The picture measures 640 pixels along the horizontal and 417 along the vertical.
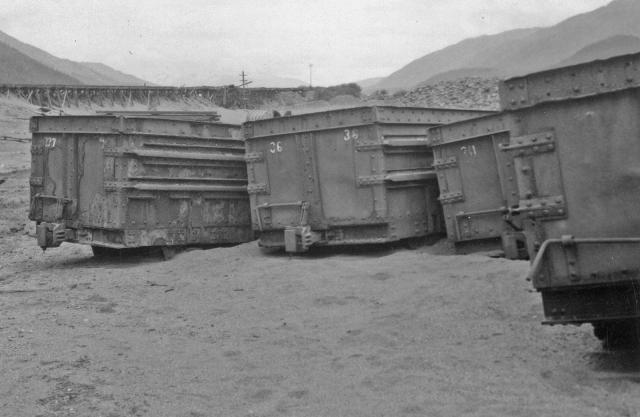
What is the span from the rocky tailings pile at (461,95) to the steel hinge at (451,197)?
13.8m

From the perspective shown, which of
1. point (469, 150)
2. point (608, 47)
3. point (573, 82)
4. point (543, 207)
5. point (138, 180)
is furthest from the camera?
point (608, 47)

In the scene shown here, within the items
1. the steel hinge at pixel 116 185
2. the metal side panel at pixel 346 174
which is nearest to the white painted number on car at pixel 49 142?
the steel hinge at pixel 116 185

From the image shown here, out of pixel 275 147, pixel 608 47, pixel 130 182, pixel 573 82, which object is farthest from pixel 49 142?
pixel 608 47

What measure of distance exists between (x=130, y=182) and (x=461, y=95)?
1716 centimetres

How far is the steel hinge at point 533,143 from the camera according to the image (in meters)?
4.02

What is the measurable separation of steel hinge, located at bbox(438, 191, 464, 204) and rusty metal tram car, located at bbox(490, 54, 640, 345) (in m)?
4.45

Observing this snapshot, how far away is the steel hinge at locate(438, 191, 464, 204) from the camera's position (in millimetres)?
8573

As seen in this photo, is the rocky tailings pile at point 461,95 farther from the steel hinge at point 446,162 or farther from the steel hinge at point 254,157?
the steel hinge at point 446,162

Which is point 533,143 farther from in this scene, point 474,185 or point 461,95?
point 461,95

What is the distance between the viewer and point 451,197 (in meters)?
8.64

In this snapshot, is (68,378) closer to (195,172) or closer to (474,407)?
(474,407)

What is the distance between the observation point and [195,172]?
1070 centimetres

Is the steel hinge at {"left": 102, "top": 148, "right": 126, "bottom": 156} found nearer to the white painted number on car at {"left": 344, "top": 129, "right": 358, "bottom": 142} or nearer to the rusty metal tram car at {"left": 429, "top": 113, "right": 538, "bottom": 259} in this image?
the white painted number on car at {"left": 344, "top": 129, "right": 358, "bottom": 142}

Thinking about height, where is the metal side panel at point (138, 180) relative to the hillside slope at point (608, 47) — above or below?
below
